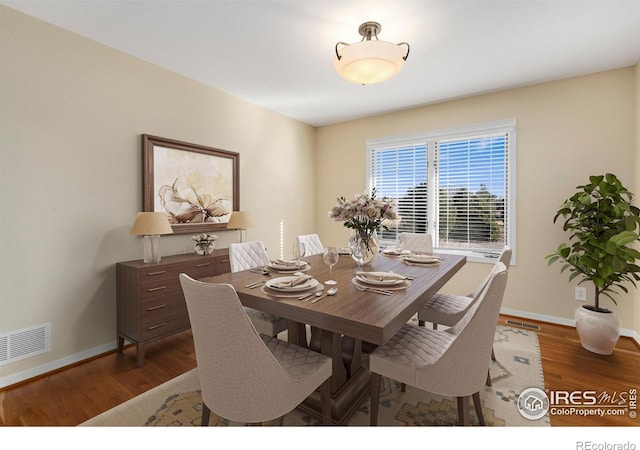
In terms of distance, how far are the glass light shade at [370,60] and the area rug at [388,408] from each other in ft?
7.24

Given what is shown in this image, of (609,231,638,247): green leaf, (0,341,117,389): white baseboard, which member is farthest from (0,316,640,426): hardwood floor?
(609,231,638,247): green leaf

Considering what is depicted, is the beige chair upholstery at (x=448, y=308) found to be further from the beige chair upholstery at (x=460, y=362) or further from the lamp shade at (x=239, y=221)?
the lamp shade at (x=239, y=221)

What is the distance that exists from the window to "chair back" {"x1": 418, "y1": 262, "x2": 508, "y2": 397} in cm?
256

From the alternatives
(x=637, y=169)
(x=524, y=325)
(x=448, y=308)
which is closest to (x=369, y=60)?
(x=448, y=308)

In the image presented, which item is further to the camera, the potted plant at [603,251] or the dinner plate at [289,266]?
the potted plant at [603,251]

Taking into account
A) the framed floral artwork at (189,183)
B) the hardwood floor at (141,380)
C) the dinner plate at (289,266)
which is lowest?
the hardwood floor at (141,380)

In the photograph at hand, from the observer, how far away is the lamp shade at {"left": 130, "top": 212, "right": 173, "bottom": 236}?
2424mm

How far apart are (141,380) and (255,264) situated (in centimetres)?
118

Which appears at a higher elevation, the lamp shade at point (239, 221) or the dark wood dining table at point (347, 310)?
the lamp shade at point (239, 221)

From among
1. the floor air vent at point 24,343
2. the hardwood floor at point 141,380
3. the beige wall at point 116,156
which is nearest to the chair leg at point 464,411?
the hardwood floor at point 141,380

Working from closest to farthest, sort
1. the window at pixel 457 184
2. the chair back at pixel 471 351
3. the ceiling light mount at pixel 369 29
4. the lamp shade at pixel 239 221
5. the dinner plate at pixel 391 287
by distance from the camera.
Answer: the chair back at pixel 471 351 < the dinner plate at pixel 391 287 < the ceiling light mount at pixel 369 29 < the lamp shade at pixel 239 221 < the window at pixel 457 184

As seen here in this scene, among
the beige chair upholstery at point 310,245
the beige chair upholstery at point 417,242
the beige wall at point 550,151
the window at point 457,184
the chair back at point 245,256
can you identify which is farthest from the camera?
the window at point 457,184

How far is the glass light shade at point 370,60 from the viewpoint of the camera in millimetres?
1862

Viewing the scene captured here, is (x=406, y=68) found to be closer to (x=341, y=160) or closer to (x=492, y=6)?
(x=492, y=6)
